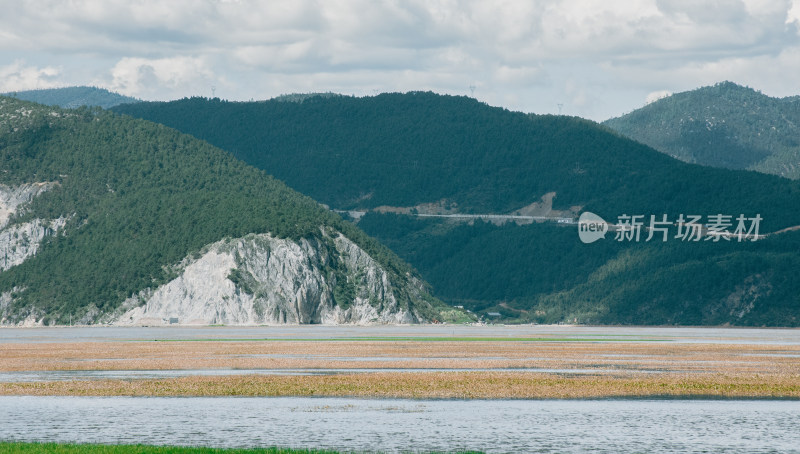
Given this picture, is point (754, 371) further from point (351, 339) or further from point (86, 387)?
point (351, 339)

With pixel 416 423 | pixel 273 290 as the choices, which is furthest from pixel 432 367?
pixel 273 290

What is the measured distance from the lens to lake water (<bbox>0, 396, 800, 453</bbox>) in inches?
1678

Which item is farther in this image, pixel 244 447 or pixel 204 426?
pixel 204 426

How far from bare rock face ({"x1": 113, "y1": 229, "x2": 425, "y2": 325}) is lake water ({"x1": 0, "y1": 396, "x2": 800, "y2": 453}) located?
115378 millimetres

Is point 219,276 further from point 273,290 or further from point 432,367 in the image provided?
point 432,367

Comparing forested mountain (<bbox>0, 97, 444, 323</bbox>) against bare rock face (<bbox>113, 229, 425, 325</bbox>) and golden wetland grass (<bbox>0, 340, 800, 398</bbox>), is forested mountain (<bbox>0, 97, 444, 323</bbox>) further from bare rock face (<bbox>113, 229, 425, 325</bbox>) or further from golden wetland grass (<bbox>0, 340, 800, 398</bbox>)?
golden wetland grass (<bbox>0, 340, 800, 398</bbox>)

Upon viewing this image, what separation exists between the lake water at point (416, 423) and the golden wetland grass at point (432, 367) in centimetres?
363

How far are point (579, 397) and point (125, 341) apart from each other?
6578cm

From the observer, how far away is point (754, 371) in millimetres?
72312

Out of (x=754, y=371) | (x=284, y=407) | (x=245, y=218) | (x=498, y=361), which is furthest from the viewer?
(x=245, y=218)

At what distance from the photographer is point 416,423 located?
48.1 meters

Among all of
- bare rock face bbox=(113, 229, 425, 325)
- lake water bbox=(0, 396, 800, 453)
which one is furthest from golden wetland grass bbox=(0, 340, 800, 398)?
bare rock face bbox=(113, 229, 425, 325)

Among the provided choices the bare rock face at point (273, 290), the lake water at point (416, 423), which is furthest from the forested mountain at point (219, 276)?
the lake water at point (416, 423)

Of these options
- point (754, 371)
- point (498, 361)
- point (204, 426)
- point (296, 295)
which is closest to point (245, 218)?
point (296, 295)
